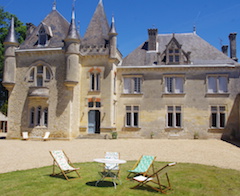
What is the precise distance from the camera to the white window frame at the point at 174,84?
23344mm

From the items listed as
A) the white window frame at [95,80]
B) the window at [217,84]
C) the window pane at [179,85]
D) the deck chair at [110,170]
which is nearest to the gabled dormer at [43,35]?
the white window frame at [95,80]

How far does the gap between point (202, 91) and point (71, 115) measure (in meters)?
11.3

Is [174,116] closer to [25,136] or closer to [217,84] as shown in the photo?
[217,84]

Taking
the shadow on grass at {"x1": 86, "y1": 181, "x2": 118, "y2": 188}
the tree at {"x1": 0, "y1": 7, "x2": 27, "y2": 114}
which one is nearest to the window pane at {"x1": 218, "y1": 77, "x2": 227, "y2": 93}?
the shadow on grass at {"x1": 86, "y1": 181, "x2": 118, "y2": 188}

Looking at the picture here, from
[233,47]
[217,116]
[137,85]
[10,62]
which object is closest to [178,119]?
[217,116]

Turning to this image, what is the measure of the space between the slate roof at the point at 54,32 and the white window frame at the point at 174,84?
31.5 ft

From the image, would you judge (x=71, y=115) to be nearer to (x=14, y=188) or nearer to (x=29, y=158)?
(x=29, y=158)

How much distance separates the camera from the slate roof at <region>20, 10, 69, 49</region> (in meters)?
22.4

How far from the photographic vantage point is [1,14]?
104ft

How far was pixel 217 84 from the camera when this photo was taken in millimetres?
22953

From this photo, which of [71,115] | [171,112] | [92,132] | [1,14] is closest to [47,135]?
[71,115]

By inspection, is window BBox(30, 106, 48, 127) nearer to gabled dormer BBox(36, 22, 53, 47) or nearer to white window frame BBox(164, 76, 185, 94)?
gabled dormer BBox(36, 22, 53, 47)

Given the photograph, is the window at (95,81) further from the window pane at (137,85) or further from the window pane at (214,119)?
A: the window pane at (214,119)

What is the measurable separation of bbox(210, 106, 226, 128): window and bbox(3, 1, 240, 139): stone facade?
8 cm
